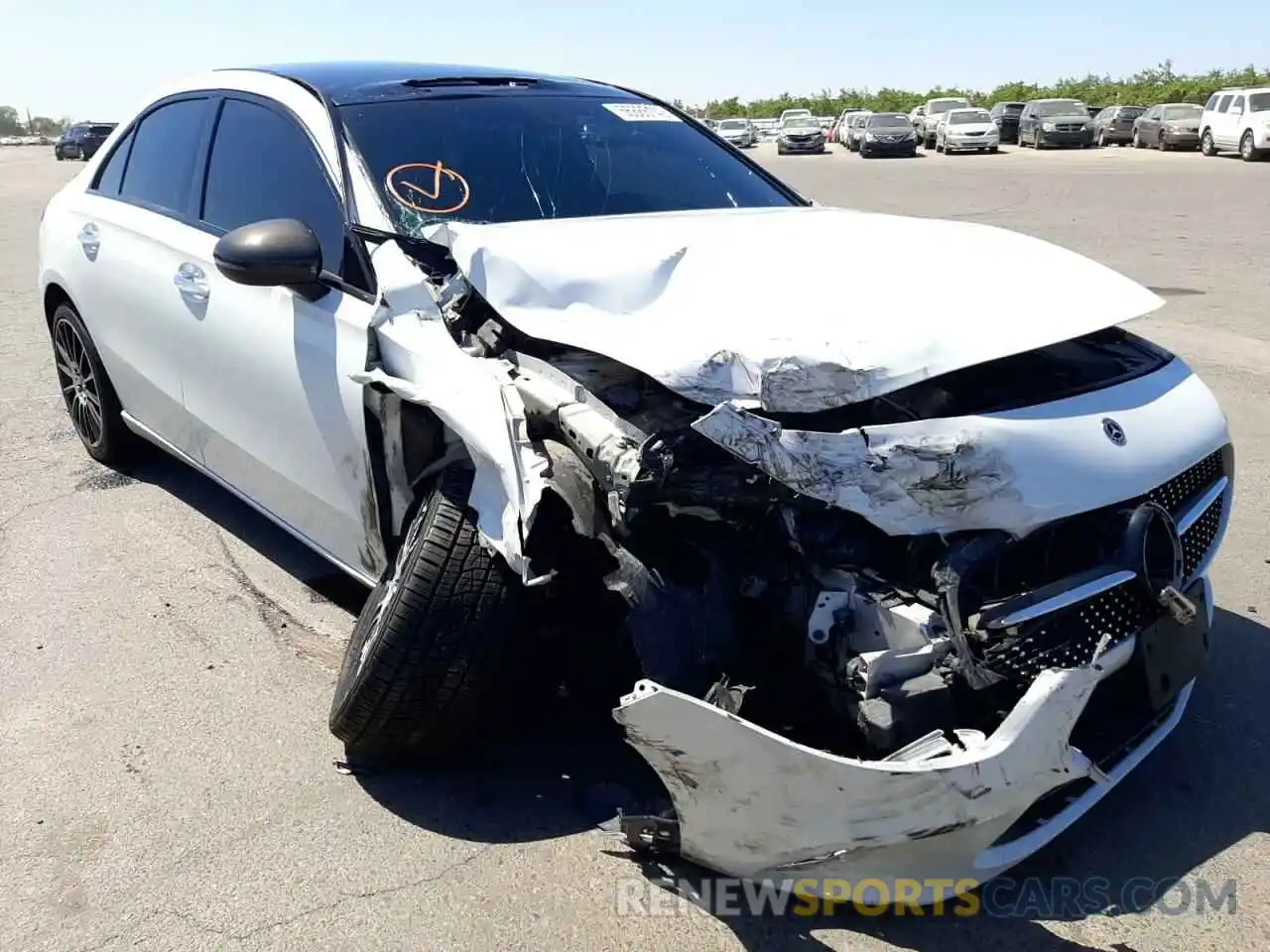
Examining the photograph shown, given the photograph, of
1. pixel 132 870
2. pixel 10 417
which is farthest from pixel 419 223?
pixel 10 417

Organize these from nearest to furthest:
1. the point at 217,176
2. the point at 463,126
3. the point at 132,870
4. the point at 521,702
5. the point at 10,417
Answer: the point at 132,870 → the point at 521,702 → the point at 463,126 → the point at 217,176 → the point at 10,417

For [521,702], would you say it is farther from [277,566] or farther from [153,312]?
[153,312]

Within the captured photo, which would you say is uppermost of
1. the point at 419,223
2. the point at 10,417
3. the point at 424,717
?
the point at 419,223

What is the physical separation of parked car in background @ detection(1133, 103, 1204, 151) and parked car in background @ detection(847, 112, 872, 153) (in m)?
9.25

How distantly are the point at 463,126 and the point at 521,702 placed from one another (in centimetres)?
189

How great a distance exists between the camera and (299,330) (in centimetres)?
333

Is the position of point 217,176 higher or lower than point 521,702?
higher

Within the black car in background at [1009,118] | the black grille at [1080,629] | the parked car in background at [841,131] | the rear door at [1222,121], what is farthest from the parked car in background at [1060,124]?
the black grille at [1080,629]

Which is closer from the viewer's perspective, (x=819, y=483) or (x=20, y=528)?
(x=819, y=483)

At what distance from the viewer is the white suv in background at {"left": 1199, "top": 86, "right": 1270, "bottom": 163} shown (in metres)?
28.7

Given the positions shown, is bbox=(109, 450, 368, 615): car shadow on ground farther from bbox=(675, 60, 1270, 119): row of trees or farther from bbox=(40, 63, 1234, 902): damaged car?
bbox=(675, 60, 1270, 119): row of trees

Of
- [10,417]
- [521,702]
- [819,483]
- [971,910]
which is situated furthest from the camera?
[10,417]

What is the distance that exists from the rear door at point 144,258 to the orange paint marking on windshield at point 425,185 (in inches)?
38.1

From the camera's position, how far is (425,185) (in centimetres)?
348
